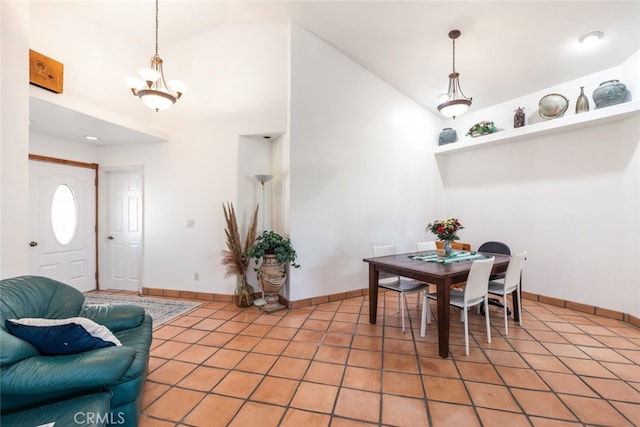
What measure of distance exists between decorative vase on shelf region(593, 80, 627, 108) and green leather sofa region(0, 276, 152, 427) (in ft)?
17.1

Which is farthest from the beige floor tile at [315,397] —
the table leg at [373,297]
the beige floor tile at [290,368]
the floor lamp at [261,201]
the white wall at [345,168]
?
the floor lamp at [261,201]

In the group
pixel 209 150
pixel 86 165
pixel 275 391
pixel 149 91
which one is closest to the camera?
pixel 275 391

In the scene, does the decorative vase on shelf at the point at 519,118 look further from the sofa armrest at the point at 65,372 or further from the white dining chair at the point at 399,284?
the sofa armrest at the point at 65,372

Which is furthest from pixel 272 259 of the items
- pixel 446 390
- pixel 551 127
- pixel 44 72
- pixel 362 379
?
pixel 551 127

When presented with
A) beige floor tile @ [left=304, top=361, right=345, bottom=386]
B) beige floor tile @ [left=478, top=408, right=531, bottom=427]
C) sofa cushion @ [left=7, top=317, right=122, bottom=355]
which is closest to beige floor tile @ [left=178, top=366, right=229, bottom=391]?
beige floor tile @ [left=304, top=361, right=345, bottom=386]

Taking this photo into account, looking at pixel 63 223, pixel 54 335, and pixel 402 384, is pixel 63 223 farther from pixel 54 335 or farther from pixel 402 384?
pixel 402 384

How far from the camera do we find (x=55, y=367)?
1.36 meters

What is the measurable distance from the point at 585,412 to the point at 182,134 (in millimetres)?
5129

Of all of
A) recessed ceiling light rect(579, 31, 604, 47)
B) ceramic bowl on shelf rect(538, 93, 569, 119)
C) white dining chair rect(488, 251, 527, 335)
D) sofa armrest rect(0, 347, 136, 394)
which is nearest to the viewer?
sofa armrest rect(0, 347, 136, 394)

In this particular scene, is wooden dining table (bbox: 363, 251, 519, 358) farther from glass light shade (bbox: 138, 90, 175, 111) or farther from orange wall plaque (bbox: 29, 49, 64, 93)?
orange wall plaque (bbox: 29, 49, 64, 93)

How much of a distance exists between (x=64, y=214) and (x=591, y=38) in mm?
7250

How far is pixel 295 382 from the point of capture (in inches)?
83.6

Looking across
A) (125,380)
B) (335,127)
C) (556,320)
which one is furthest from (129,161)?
(556,320)

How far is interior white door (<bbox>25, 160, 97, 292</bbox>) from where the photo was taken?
3779 mm
